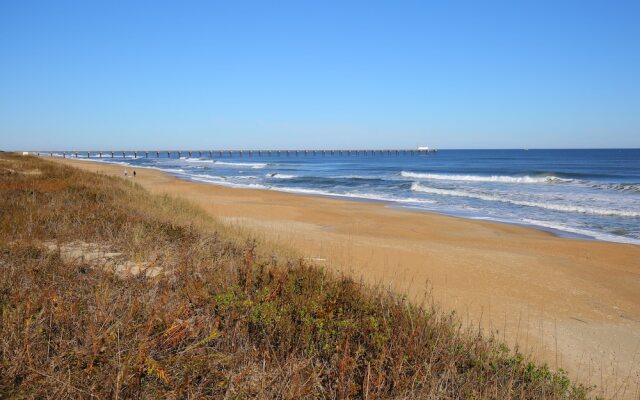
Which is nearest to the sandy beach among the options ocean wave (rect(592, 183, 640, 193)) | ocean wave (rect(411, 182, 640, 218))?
ocean wave (rect(411, 182, 640, 218))

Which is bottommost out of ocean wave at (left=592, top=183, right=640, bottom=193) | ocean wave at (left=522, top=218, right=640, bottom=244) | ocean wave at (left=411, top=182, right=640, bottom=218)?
ocean wave at (left=522, top=218, right=640, bottom=244)

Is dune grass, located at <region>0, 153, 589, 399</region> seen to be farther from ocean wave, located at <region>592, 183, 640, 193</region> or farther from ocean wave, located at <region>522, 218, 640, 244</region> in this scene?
ocean wave, located at <region>592, 183, 640, 193</region>

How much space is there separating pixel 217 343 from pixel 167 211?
25.8 feet

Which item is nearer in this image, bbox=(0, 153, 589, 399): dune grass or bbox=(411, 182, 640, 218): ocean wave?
bbox=(0, 153, 589, 399): dune grass

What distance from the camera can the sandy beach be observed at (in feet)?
19.1

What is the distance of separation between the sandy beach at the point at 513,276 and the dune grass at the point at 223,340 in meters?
1.23

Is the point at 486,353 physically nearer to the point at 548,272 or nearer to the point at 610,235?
the point at 548,272

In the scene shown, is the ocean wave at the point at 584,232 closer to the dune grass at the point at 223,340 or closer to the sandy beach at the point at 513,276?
the sandy beach at the point at 513,276

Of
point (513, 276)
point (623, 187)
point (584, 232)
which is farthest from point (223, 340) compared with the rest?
point (623, 187)

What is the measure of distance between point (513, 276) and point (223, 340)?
24.5 ft

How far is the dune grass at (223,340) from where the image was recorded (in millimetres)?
2863

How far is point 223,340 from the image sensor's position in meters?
3.52

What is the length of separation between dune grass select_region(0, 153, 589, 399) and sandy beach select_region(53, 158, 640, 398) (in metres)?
1.23

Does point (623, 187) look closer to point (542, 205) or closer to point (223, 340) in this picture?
point (542, 205)
